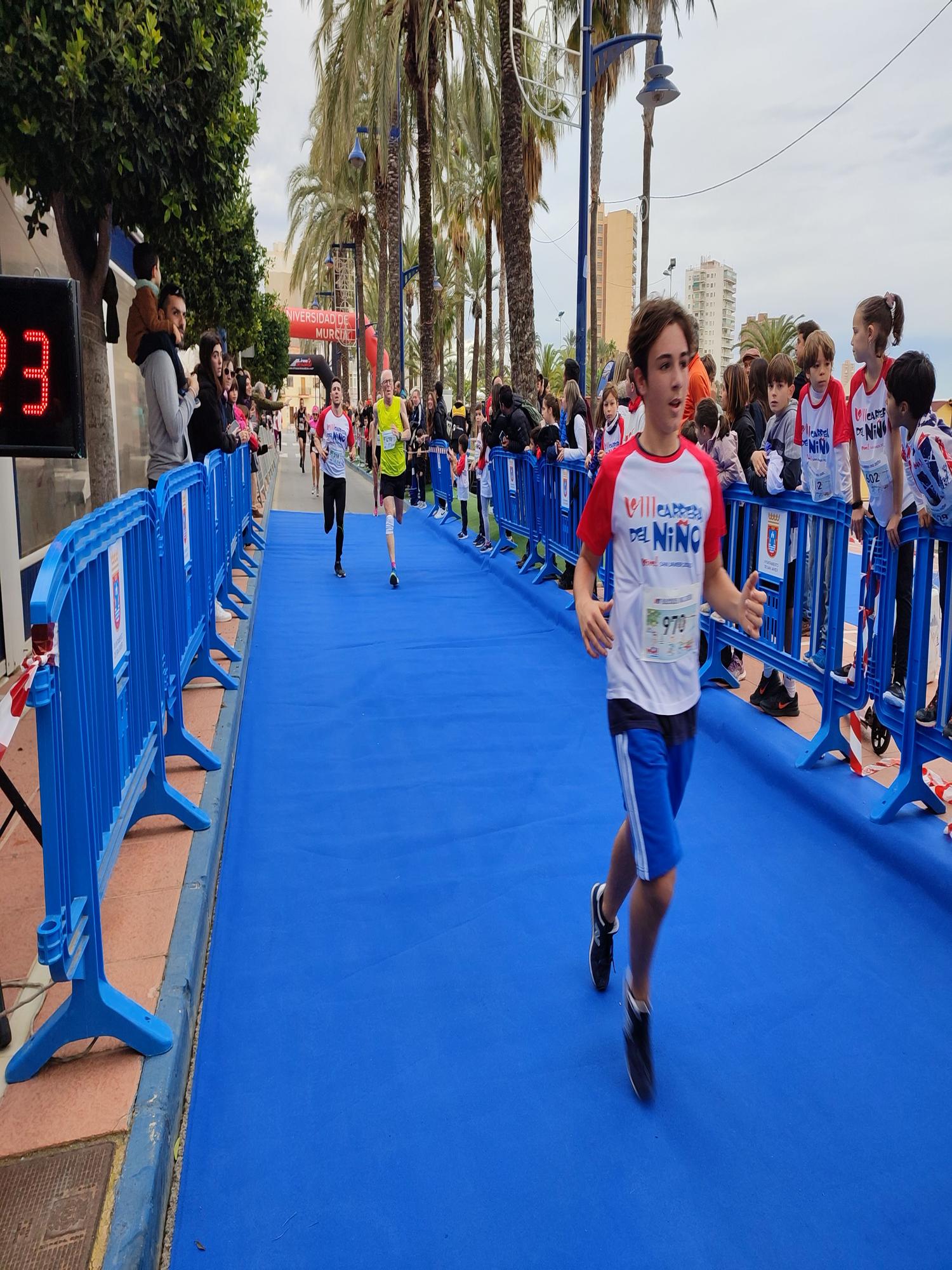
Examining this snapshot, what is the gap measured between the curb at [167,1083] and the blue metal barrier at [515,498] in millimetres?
7169

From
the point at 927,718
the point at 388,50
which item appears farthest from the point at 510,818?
the point at 388,50

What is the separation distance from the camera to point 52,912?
241cm

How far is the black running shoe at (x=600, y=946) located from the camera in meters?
3.17

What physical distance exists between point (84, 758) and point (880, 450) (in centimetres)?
422

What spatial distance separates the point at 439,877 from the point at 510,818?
2.21ft

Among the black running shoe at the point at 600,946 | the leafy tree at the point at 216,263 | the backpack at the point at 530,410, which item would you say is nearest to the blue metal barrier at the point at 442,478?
the backpack at the point at 530,410

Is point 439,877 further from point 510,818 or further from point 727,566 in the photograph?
point 727,566

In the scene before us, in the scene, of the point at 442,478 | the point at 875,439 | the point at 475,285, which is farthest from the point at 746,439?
the point at 475,285

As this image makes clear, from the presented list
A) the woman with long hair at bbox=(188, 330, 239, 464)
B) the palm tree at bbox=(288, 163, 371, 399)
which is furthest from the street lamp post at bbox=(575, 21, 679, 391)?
the palm tree at bbox=(288, 163, 371, 399)

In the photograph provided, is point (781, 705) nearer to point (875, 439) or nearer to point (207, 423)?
point (875, 439)

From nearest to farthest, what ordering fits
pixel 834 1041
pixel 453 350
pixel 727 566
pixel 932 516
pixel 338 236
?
pixel 834 1041, pixel 932 516, pixel 727 566, pixel 338 236, pixel 453 350

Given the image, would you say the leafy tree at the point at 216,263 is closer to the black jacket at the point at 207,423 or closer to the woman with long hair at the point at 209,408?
the woman with long hair at the point at 209,408

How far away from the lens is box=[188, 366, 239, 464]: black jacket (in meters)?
8.74

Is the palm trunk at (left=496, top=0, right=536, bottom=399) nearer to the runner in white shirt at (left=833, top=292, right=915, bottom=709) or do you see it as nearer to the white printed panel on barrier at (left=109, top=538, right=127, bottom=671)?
the runner in white shirt at (left=833, top=292, right=915, bottom=709)
